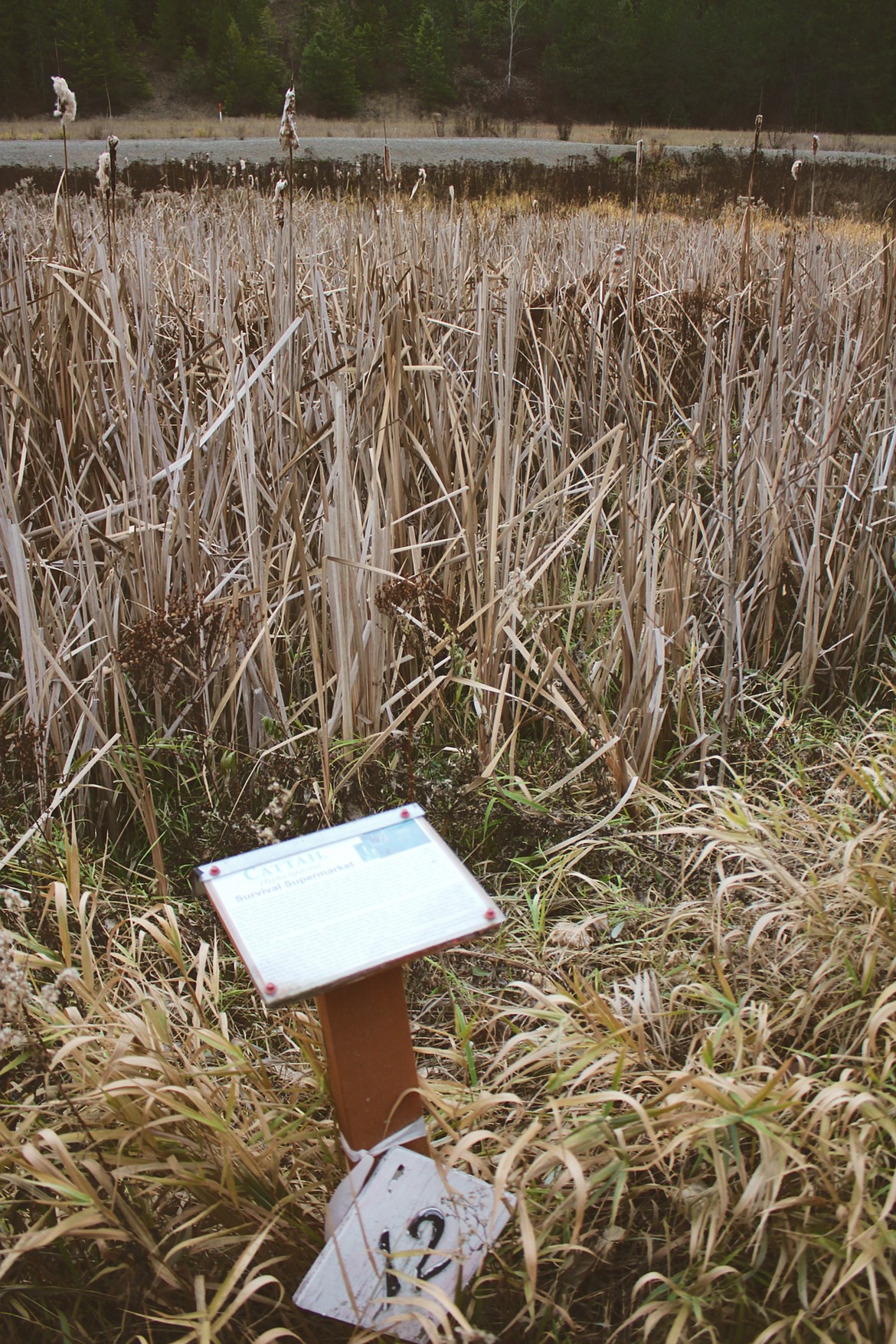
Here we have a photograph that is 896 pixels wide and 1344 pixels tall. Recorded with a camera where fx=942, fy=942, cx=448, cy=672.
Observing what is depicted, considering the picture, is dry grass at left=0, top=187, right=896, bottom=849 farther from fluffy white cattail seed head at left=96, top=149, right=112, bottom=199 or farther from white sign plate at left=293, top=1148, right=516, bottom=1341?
white sign plate at left=293, top=1148, right=516, bottom=1341

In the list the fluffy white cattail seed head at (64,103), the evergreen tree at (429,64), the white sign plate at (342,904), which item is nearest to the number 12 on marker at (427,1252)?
the white sign plate at (342,904)

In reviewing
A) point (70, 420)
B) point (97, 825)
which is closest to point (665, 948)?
point (97, 825)

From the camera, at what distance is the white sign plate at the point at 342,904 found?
2.49 ft

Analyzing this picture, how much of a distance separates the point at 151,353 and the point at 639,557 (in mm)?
995

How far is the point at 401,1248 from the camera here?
33.6 inches

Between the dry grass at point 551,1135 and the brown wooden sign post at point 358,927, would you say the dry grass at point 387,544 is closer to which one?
the dry grass at point 551,1135

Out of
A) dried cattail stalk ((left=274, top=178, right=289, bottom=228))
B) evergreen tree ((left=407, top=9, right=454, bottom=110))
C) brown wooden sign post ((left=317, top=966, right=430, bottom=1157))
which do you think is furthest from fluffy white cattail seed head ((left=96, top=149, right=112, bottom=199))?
evergreen tree ((left=407, top=9, right=454, bottom=110))

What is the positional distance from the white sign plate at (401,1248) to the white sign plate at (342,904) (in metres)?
0.22

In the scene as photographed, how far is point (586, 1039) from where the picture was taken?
3.39ft

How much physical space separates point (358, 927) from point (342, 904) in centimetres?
3

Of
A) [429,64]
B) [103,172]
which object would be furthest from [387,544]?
[429,64]

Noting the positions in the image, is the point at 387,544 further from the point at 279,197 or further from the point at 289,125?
the point at 279,197

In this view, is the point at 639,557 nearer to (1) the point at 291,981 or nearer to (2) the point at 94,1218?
(1) the point at 291,981

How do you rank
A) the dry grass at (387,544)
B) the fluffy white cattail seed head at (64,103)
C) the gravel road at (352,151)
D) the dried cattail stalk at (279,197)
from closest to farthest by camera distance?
the dry grass at (387,544) < the fluffy white cattail seed head at (64,103) < the dried cattail stalk at (279,197) < the gravel road at (352,151)
